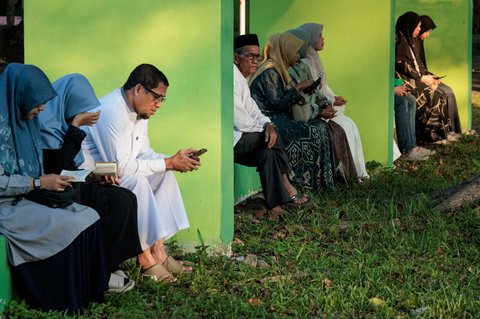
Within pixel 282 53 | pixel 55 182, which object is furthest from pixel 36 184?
pixel 282 53

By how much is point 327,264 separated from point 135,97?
5.44ft

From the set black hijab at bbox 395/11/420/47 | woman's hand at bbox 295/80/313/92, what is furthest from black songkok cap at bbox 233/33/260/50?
black hijab at bbox 395/11/420/47

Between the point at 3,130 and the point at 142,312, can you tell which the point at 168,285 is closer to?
the point at 142,312

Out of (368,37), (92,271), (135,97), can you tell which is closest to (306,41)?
(368,37)

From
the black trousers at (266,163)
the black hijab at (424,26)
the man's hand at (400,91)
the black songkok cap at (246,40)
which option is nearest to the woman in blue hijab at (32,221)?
the black trousers at (266,163)

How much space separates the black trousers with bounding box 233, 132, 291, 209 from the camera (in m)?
8.33

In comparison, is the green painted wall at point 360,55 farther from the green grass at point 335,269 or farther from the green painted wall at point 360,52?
the green grass at point 335,269

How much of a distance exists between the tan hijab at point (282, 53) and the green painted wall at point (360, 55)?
1.39 metres

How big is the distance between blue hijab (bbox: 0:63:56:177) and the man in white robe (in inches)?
29.0

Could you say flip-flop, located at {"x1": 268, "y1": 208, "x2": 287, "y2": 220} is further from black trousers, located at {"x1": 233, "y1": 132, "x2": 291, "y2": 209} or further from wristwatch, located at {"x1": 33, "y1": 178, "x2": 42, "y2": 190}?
wristwatch, located at {"x1": 33, "y1": 178, "x2": 42, "y2": 190}

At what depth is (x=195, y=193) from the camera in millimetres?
7059

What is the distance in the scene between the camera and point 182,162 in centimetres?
644

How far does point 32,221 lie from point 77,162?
700mm

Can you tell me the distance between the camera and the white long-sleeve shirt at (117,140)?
639 centimetres
